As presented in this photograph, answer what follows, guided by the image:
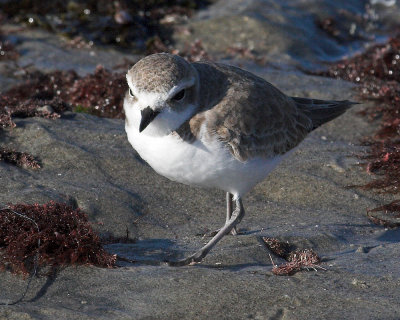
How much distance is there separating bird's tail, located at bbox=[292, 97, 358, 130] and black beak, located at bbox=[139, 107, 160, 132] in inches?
80.3

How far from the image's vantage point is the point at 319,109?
5996mm

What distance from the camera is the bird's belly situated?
451cm

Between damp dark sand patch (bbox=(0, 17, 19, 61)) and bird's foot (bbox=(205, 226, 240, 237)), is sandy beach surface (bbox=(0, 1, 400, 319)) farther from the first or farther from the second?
damp dark sand patch (bbox=(0, 17, 19, 61))

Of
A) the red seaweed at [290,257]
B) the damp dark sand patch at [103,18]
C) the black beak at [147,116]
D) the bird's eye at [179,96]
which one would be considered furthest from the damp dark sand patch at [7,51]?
the red seaweed at [290,257]

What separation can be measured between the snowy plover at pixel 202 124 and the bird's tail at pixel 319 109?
79 centimetres

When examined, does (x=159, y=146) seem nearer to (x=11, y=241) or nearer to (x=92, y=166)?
(x=11, y=241)

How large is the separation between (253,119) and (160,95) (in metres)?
0.96

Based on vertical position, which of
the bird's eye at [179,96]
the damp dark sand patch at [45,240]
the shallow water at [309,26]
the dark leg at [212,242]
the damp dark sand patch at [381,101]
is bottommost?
the shallow water at [309,26]

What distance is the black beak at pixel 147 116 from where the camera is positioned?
13.9ft

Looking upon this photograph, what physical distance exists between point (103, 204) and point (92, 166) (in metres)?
0.71

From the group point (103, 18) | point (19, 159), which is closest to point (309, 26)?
point (103, 18)

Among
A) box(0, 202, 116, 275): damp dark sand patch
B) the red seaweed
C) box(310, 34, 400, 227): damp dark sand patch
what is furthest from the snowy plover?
box(310, 34, 400, 227): damp dark sand patch

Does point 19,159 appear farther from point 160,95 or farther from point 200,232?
point 160,95

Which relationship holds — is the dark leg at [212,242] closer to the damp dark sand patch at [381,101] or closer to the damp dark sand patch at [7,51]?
the damp dark sand patch at [381,101]
